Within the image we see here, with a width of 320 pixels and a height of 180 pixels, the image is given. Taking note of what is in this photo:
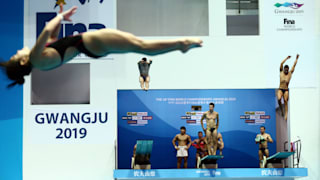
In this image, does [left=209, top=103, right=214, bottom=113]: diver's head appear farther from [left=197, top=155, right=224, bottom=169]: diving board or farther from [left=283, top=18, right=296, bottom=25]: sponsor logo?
[left=283, top=18, right=296, bottom=25]: sponsor logo

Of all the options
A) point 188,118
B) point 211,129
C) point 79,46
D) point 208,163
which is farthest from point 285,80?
point 79,46

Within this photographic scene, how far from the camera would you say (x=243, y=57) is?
11523mm

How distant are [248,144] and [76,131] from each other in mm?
3879

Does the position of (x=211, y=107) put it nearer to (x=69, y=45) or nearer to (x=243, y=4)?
(x=243, y=4)

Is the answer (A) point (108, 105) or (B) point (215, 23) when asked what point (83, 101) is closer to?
(A) point (108, 105)

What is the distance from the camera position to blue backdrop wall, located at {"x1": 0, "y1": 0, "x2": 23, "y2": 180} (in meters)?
11.3

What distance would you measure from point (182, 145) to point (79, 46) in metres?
6.86

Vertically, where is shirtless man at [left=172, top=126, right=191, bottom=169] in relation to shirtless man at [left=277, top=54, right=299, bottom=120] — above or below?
below

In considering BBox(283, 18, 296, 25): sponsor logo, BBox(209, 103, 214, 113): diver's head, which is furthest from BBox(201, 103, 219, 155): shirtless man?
BBox(283, 18, 296, 25): sponsor logo

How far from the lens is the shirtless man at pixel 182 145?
11.0m

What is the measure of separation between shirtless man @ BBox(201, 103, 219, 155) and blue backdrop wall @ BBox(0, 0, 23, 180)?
4217 millimetres

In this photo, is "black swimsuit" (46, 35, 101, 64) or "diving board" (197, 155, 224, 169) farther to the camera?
"diving board" (197, 155, 224, 169)

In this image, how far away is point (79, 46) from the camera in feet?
14.8

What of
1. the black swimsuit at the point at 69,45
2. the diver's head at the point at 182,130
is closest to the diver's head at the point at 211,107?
the diver's head at the point at 182,130
